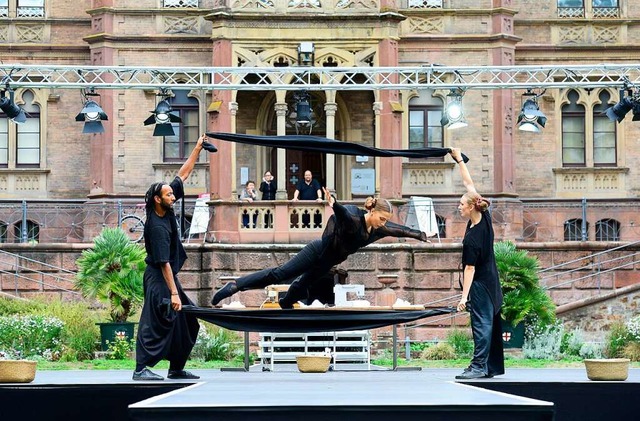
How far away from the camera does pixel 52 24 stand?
41312 millimetres

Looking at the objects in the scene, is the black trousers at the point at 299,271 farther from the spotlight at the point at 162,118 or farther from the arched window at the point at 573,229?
the arched window at the point at 573,229

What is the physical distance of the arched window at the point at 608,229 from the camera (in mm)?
40147

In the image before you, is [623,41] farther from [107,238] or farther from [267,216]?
[107,238]

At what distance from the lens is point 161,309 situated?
17.5 metres

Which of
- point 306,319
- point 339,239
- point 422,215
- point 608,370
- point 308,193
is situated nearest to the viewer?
point 608,370

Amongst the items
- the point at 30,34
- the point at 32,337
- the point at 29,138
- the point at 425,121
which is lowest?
the point at 32,337

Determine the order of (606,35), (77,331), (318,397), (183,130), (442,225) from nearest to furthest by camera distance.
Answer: (318,397), (77,331), (442,225), (183,130), (606,35)

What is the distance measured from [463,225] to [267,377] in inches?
877

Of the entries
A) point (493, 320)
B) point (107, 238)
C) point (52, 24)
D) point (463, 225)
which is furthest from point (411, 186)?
point (493, 320)

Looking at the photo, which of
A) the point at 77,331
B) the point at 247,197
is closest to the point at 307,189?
the point at 247,197

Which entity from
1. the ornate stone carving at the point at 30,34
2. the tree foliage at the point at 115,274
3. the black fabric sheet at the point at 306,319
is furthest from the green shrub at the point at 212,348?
the ornate stone carving at the point at 30,34

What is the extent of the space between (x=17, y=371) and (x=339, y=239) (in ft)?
12.6

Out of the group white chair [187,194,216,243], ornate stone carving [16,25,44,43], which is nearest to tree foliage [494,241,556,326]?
white chair [187,194,216,243]

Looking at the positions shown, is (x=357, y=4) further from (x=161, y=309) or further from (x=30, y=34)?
(x=161, y=309)
